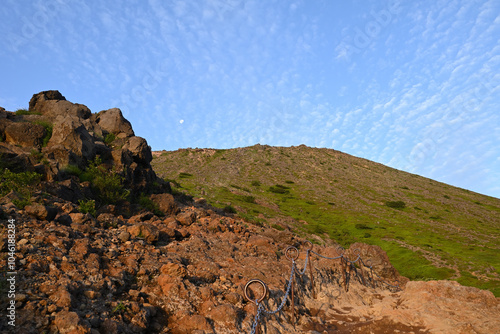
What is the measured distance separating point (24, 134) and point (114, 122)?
9596 mm

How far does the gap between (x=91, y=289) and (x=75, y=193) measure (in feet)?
30.1

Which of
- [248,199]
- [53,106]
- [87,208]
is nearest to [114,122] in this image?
[53,106]

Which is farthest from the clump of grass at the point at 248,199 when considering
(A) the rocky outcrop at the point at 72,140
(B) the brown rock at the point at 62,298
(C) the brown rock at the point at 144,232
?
(B) the brown rock at the point at 62,298

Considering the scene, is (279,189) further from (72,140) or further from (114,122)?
(72,140)

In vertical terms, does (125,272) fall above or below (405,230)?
below

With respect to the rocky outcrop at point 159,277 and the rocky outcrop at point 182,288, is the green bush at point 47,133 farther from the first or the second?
the rocky outcrop at point 182,288

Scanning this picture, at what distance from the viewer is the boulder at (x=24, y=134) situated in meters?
19.2

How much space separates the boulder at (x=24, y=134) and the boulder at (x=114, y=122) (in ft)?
25.4

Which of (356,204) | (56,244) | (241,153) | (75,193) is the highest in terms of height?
(241,153)

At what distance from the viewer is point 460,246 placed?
182ft

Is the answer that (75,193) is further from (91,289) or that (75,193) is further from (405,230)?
(405,230)

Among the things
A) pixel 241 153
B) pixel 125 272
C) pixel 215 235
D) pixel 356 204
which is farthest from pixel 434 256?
pixel 241 153

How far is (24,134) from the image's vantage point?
1950cm

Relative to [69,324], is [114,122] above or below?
above
